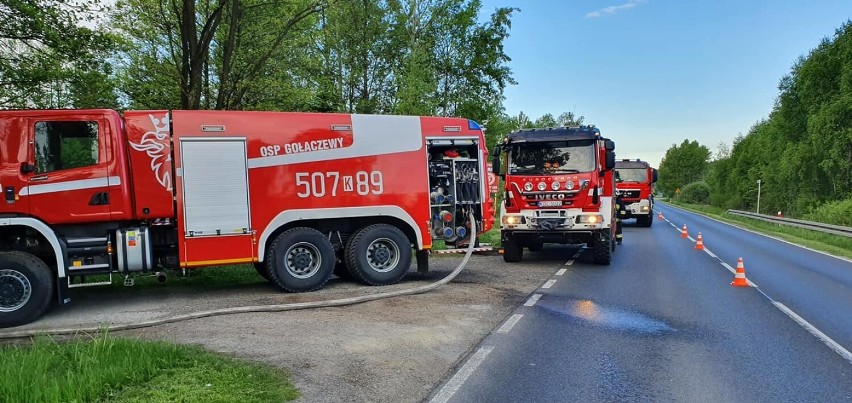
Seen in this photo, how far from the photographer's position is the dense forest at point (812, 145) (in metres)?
37.7

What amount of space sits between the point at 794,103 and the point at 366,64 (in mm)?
39696

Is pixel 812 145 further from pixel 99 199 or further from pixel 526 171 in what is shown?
pixel 99 199

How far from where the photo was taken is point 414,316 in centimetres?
713

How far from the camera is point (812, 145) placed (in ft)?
137

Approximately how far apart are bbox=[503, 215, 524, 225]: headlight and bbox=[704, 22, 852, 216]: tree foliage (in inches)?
1402

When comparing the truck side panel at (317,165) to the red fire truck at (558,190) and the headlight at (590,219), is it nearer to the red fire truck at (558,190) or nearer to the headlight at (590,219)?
the red fire truck at (558,190)

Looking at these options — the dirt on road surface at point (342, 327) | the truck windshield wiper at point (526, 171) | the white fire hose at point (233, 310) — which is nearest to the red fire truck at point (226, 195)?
the dirt on road surface at point (342, 327)

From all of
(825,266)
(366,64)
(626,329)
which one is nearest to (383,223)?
(626,329)

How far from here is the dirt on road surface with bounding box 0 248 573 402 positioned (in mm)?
4793

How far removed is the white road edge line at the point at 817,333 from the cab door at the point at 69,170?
896cm

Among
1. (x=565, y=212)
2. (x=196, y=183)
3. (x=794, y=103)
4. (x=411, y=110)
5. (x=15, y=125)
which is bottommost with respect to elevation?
(x=565, y=212)

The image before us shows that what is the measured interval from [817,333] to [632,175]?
67.8 ft

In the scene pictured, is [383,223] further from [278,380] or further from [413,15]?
[413,15]

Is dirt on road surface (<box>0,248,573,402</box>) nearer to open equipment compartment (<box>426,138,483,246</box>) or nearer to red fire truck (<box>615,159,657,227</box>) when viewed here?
open equipment compartment (<box>426,138,483,246</box>)
